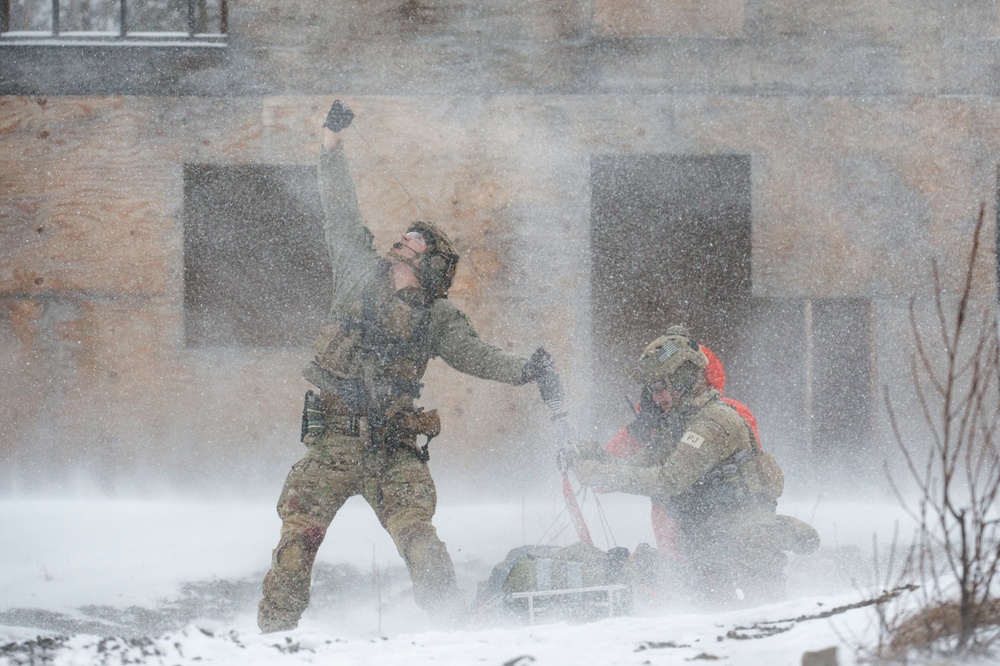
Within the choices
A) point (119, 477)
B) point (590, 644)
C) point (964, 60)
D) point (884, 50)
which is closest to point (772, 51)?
point (884, 50)

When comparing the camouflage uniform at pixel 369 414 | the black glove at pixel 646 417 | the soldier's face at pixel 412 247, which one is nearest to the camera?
the camouflage uniform at pixel 369 414

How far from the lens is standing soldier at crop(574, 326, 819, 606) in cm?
513

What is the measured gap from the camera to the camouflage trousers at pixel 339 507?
4805mm

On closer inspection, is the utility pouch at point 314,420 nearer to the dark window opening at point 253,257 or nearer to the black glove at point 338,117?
the black glove at point 338,117

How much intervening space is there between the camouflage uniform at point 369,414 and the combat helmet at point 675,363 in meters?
0.71

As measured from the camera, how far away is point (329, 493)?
16.5 feet

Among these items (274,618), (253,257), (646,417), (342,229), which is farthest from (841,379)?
(274,618)

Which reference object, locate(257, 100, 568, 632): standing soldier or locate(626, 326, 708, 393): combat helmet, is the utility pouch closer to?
locate(257, 100, 568, 632): standing soldier

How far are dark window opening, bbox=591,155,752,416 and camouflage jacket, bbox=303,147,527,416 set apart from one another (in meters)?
2.62

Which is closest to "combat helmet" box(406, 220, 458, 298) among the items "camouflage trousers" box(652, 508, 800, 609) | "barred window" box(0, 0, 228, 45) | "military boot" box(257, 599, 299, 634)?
"military boot" box(257, 599, 299, 634)

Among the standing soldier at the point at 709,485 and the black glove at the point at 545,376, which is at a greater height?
the black glove at the point at 545,376

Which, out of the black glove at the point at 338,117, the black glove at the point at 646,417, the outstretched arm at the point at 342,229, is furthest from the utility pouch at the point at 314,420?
the black glove at the point at 646,417

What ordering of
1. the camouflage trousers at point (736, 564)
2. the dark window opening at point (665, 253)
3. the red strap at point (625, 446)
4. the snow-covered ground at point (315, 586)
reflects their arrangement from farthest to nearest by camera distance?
1. the dark window opening at point (665, 253)
2. the red strap at point (625, 446)
3. the camouflage trousers at point (736, 564)
4. the snow-covered ground at point (315, 586)

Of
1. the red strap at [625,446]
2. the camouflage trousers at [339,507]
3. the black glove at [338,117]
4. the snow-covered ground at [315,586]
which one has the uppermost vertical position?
the black glove at [338,117]
